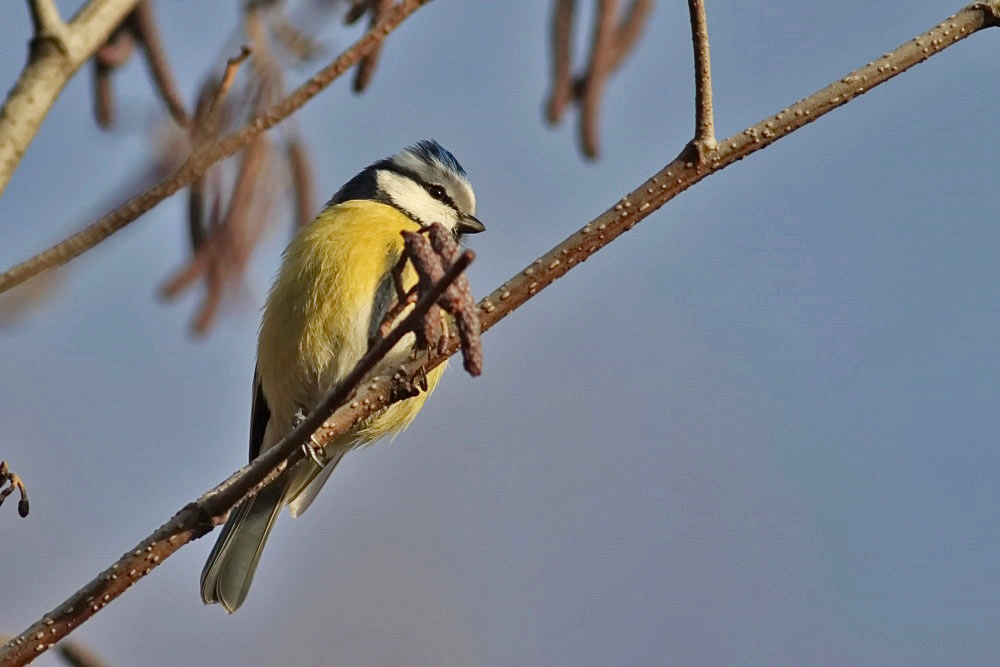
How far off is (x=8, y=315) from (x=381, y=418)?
1697 mm

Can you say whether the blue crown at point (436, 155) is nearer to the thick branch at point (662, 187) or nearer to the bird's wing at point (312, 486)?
the bird's wing at point (312, 486)

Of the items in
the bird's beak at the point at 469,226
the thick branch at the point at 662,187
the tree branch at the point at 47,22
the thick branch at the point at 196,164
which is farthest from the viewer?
the bird's beak at the point at 469,226

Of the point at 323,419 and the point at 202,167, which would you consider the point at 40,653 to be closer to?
the point at 323,419

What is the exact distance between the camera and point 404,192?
348 cm

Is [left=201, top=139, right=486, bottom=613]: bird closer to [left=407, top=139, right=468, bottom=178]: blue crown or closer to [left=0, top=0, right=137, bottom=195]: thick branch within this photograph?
[left=407, top=139, right=468, bottom=178]: blue crown

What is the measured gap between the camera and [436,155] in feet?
12.0

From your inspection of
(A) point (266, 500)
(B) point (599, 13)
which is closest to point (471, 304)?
(B) point (599, 13)

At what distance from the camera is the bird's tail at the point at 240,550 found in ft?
8.82

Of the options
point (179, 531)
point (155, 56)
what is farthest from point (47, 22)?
point (179, 531)

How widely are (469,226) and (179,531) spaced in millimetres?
2229

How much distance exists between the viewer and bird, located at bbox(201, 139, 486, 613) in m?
2.80

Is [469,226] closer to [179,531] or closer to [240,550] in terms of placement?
[240,550]

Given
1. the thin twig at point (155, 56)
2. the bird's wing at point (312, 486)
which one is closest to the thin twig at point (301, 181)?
the thin twig at point (155, 56)

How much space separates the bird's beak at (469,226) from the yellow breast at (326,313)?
44 centimetres
